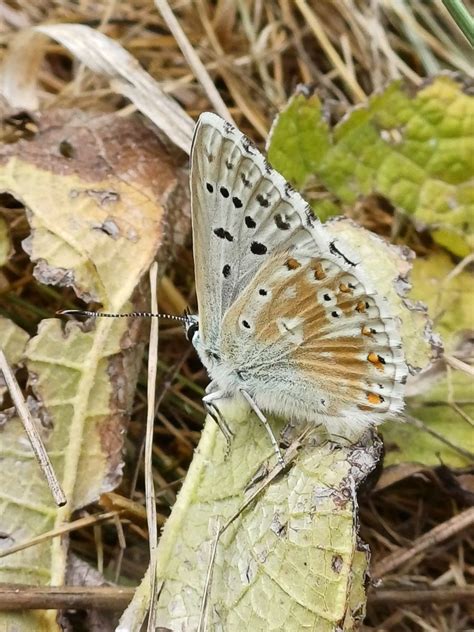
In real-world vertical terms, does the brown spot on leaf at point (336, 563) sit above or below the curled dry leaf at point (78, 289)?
below

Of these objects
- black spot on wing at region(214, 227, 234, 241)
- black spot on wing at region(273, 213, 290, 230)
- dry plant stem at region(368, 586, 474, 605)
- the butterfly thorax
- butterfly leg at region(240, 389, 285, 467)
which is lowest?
dry plant stem at region(368, 586, 474, 605)

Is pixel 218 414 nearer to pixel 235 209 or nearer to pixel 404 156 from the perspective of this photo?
pixel 235 209

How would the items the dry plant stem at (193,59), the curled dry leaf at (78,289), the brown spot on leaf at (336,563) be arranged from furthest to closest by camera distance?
the dry plant stem at (193,59), the curled dry leaf at (78,289), the brown spot on leaf at (336,563)

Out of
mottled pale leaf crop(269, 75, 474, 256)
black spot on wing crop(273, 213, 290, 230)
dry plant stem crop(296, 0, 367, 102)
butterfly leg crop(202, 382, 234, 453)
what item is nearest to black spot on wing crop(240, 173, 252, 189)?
black spot on wing crop(273, 213, 290, 230)

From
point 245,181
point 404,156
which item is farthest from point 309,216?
point 404,156

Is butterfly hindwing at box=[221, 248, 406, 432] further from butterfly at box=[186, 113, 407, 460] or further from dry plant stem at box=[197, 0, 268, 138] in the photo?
dry plant stem at box=[197, 0, 268, 138]

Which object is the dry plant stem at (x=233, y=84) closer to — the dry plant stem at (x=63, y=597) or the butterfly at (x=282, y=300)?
the butterfly at (x=282, y=300)

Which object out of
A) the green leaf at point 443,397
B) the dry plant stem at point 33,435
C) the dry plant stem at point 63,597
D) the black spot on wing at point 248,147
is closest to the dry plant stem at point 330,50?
the green leaf at point 443,397
